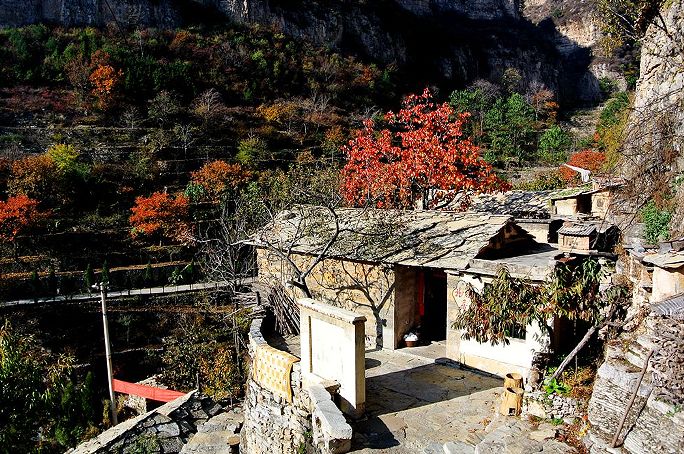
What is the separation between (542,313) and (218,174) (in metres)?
30.2

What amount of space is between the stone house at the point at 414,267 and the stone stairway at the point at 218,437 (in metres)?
4.82

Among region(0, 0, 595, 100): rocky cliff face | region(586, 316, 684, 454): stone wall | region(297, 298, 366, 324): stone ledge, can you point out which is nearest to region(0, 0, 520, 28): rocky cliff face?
region(0, 0, 595, 100): rocky cliff face

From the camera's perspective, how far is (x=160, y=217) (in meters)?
32.7

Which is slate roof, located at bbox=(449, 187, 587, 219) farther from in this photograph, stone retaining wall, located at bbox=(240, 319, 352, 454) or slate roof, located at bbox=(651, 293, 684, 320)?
slate roof, located at bbox=(651, 293, 684, 320)

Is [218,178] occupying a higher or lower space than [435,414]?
higher

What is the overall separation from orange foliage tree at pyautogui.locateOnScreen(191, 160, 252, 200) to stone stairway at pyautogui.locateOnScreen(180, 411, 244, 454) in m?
21.3

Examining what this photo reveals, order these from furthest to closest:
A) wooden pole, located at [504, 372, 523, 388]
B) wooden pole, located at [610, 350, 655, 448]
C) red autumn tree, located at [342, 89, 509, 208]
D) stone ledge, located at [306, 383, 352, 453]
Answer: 1. red autumn tree, located at [342, 89, 509, 208]
2. wooden pole, located at [504, 372, 523, 388]
3. stone ledge, located at [306, 383, 352, 453]
4. wooden pole, located at [610, 350, 655, 448]

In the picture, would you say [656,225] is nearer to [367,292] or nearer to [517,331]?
[517,331]

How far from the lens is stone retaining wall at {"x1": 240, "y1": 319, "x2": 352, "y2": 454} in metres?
8.54

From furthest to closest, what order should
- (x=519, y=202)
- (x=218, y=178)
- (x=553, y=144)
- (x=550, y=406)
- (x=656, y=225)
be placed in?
(x=553, y=144) → (x=218, y=178) → (x=519, y=202) → (x=656, y=225) → (x=550, y=406)

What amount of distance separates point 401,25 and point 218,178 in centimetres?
5476

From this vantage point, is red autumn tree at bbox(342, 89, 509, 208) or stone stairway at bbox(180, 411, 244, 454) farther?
red autumn tree at bbox(342, 89, 509, 208)

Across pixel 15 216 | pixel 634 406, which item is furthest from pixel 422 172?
pixel 15 216

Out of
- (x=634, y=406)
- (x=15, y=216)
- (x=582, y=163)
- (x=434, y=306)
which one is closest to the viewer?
(x=634, y=406)
